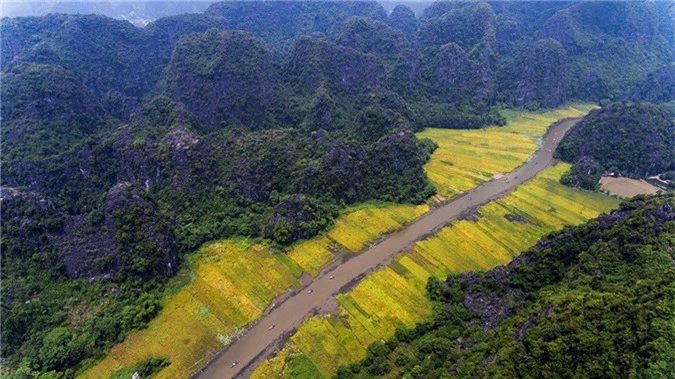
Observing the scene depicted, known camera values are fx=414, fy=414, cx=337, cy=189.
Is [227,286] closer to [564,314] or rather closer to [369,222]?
[369,222]

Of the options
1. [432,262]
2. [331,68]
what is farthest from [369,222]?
[331,68]

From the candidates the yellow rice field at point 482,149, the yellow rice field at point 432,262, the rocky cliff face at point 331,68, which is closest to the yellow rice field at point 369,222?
the yellow rice field at point 432,262

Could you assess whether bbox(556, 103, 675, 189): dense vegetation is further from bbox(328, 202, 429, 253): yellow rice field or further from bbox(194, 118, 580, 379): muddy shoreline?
bbox(328, 202, 429, 253): yellow rice field

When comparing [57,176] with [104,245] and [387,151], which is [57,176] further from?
[387,151]

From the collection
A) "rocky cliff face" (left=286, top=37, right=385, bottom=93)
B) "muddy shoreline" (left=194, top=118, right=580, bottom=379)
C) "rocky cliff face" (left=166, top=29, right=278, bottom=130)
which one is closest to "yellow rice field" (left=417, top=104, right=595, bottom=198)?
"muddy shoreline" (left=194, top=118, right=580, bottom=379)

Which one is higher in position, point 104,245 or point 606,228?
point 606,228

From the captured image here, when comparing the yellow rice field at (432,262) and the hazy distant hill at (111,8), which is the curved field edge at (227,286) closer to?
the yellow rice field at (432,262)

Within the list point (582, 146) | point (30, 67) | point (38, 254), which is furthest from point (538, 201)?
point (30, 67)
